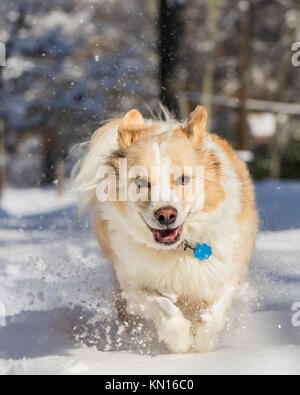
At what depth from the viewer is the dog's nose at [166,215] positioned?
3.12m

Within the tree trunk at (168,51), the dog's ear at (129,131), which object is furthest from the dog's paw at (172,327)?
the tree trunk at (168,51)

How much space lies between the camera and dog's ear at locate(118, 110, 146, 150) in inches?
146

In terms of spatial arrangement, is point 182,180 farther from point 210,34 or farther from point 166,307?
point 210,34

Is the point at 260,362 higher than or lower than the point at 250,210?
lower

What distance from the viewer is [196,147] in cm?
360

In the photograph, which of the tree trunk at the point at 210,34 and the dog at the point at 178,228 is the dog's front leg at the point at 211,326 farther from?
the tree trunk at the point at 210,34

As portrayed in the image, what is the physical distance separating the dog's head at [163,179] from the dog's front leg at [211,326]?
1.58 feet

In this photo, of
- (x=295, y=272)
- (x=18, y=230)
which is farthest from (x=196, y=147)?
(x=18, y=230)

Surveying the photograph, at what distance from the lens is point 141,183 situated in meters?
3.34

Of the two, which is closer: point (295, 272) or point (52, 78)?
point (295, 272)

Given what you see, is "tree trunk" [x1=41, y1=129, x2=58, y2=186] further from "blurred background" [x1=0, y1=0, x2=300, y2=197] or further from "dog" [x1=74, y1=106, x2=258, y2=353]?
"dog" [x1=74, y1=106, x2=258, y2=353]

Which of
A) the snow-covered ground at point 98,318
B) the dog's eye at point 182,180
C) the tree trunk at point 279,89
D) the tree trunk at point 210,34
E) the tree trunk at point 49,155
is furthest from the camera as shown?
the tree trunk at point 279,89

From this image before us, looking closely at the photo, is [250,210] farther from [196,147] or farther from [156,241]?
[156,241]
